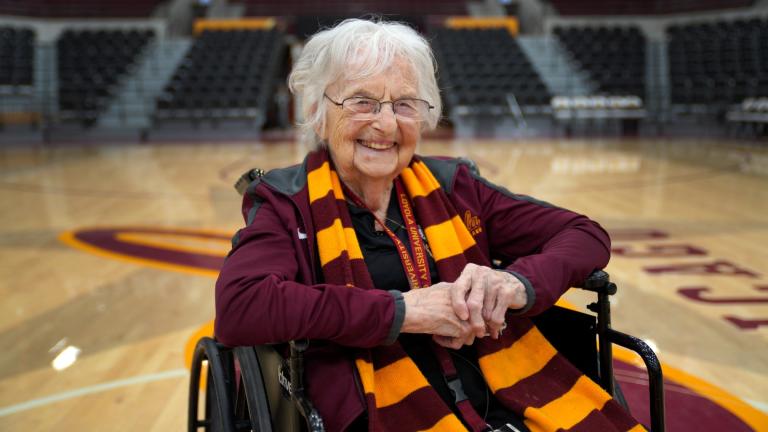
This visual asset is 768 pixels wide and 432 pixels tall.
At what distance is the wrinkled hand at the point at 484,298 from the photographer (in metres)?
1.14

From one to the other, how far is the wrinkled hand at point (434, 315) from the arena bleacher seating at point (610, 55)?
496 inches

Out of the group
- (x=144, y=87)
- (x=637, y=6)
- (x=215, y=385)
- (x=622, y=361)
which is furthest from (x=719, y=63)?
(x=215, y=385)

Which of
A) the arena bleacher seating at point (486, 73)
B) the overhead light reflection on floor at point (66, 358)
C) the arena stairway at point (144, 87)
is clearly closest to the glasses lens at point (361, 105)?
the overhead light reflection on floor at point (66, 358)

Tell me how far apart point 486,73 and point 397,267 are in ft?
40.5

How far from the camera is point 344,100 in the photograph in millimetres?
1307

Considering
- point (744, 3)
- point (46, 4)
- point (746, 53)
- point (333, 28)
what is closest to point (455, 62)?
point (746, 53)

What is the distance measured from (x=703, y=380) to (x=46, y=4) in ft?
57.4

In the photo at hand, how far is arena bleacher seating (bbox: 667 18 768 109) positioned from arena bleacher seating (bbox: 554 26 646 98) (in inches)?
25.3

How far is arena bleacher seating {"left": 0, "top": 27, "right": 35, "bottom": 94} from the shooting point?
43.1ft

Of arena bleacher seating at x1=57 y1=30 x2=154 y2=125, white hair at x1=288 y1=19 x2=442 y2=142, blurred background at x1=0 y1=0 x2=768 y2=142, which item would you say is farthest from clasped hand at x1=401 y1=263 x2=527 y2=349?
arena bleacher seating at x1=57 y1=30 x2=154 y2=125

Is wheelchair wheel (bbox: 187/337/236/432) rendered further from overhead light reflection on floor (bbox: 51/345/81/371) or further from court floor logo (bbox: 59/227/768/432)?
overhead light reflection on floor (bbox: 51/345/81/371)

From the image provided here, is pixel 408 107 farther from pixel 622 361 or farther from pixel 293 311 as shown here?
pixel 622 361

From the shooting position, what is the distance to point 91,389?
2201 millimetres

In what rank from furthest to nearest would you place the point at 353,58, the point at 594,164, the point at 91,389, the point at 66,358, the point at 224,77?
1. the point at 224,77
2. the point at 594,164
3. the point at 66,358
4. the point at 91,389
5. the point at 353,58
